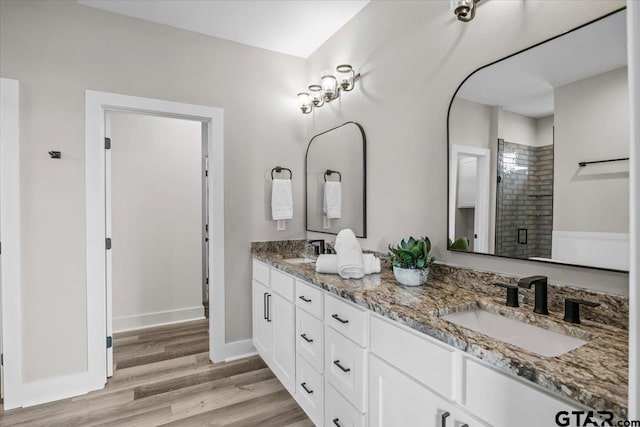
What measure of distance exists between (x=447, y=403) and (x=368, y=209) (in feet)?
4.84

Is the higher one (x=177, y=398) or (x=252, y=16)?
(x=252, y=16)

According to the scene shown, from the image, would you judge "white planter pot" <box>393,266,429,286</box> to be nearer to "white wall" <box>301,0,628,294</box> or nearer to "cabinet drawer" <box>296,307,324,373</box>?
"white wall" <box>301,0,628,294</box>

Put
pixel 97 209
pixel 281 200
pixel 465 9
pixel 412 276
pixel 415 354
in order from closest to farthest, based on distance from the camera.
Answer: pixel 415 354 → pixel 465 9 → pixel 412 276 → pixel 97 209 → pixel 281 200

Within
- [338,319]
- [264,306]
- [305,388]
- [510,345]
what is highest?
[510,345]

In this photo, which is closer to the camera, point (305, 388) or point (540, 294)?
point (540, 294)

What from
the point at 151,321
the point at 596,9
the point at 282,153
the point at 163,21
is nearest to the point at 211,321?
the point at 151,321

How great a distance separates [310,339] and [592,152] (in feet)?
5.04

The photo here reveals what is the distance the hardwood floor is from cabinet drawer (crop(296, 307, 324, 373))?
17.9 inches

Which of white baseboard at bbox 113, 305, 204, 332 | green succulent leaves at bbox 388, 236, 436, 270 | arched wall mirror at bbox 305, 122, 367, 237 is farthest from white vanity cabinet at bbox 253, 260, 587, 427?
white baseboard at bbox 113, 305, 204, 332

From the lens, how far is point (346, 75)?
2447 millimetres

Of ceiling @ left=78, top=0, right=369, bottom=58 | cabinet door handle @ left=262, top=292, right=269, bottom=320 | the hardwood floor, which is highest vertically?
ceiling @ left=78, top=0, right=369, bottom=58

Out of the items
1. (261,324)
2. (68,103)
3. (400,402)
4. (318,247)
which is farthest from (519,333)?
(68,103)

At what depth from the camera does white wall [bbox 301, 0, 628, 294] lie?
137 centimetres

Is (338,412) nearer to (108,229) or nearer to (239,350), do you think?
(239,350)
